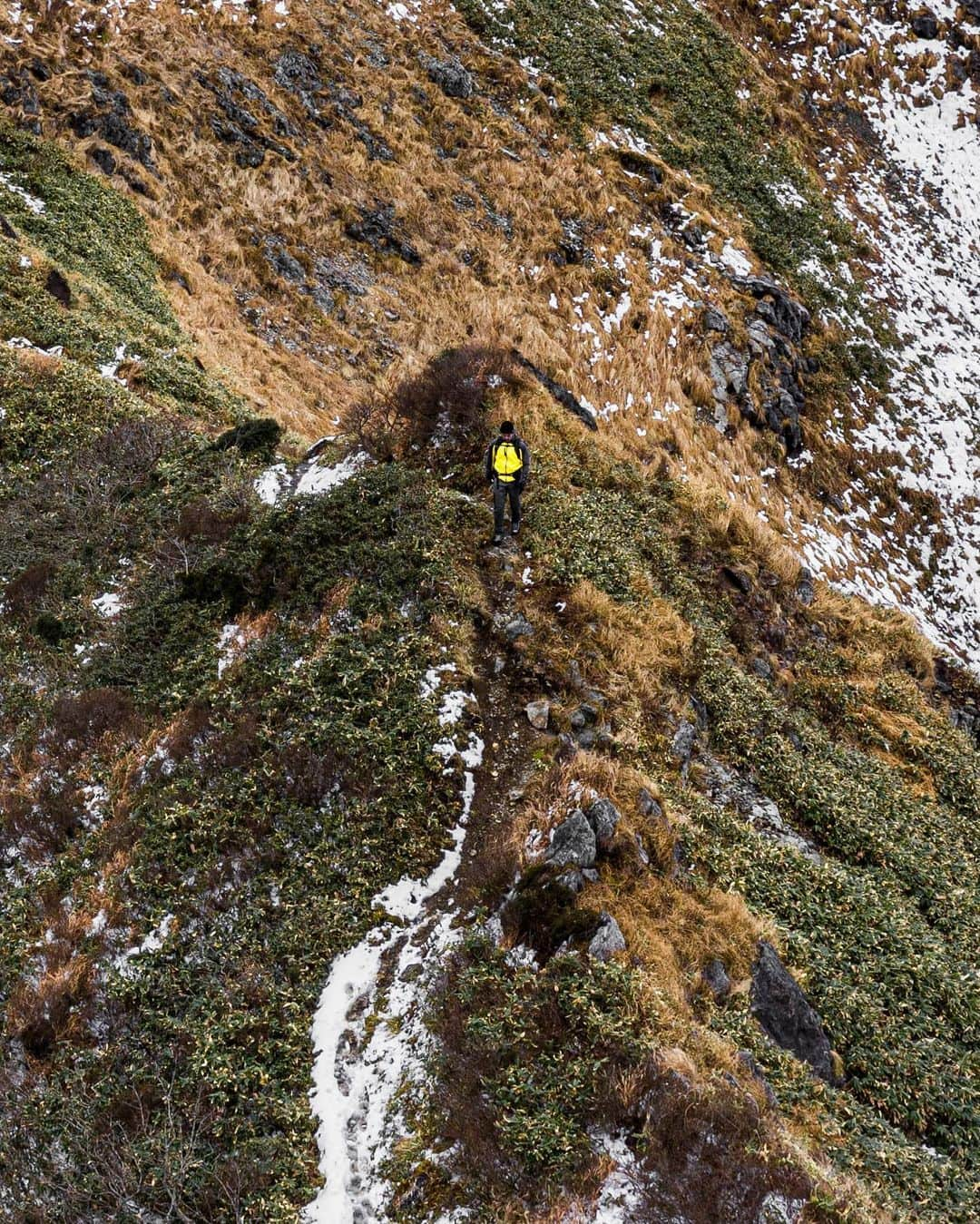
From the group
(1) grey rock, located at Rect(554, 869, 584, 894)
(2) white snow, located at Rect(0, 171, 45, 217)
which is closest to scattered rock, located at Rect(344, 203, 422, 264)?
(2) white snow, located at Rect(0, 171, 45, 217)

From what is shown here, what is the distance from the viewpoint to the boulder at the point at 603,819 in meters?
8.16

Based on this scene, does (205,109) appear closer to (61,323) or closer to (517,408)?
(61,323)

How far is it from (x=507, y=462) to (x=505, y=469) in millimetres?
118

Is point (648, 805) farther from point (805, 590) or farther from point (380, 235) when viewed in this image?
point (380, 235)

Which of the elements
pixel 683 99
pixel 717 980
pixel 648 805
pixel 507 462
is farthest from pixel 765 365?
pixel 717 980

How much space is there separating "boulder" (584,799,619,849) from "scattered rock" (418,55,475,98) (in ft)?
117

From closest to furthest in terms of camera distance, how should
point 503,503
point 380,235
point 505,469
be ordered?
point 505,469, point 503,503, point 380,235

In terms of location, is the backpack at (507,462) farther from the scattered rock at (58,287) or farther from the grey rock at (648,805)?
the scattered rock at (58,287)

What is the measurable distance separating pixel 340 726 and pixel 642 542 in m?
7.83

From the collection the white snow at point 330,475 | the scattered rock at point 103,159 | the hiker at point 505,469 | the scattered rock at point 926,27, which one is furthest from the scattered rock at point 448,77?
the hiker at point 505,469

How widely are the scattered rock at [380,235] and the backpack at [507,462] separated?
20350mm

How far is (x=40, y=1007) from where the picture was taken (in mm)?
7652

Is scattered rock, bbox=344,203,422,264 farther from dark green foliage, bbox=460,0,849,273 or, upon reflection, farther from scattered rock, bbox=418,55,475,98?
dark green foliage, bbox=460,0,849,273

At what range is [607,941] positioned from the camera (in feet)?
23.4
